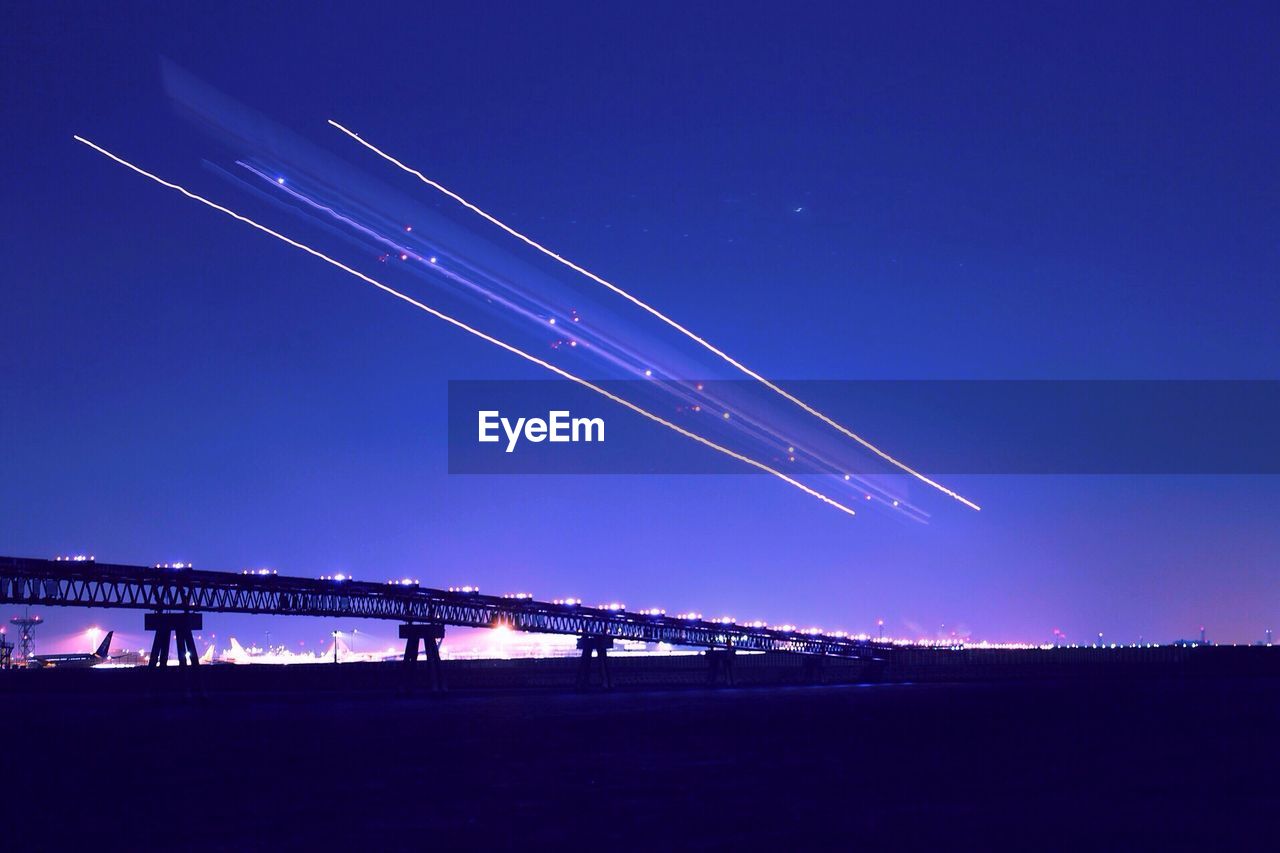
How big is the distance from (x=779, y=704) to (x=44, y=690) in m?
126

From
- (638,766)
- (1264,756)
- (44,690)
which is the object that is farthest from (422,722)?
(44,690)

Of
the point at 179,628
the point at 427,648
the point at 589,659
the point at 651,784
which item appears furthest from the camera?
the point at 589,659

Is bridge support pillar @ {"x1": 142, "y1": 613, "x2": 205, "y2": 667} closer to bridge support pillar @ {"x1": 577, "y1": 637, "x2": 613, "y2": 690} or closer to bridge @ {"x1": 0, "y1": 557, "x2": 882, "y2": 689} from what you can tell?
bridge @ {"x1": 0, "y1": 557, "x2": 882, "y2": 689}

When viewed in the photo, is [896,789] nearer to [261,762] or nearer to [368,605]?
[261,762]

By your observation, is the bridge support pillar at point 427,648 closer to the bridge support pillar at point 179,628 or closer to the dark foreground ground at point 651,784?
the bridge support pillar at point 179,628

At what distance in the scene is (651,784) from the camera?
1753 inches

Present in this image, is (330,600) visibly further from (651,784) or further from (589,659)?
(651,784)

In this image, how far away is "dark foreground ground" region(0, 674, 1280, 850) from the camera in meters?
32.8

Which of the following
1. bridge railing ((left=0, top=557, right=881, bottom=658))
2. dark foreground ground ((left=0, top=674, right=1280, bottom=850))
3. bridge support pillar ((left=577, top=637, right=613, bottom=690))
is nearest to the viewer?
dark foreground ground ((left=0, top=674, right=1280, bottom=850))

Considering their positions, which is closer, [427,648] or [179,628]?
[179,628]

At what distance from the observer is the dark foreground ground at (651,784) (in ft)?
107

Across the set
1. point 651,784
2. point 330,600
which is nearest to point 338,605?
point 330,600

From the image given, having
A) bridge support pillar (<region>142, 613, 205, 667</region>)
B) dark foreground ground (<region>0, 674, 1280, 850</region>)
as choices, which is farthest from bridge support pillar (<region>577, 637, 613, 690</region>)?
dark foreground ground (<region>0, 674, 1280, 850</region>)

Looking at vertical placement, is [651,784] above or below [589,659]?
below
